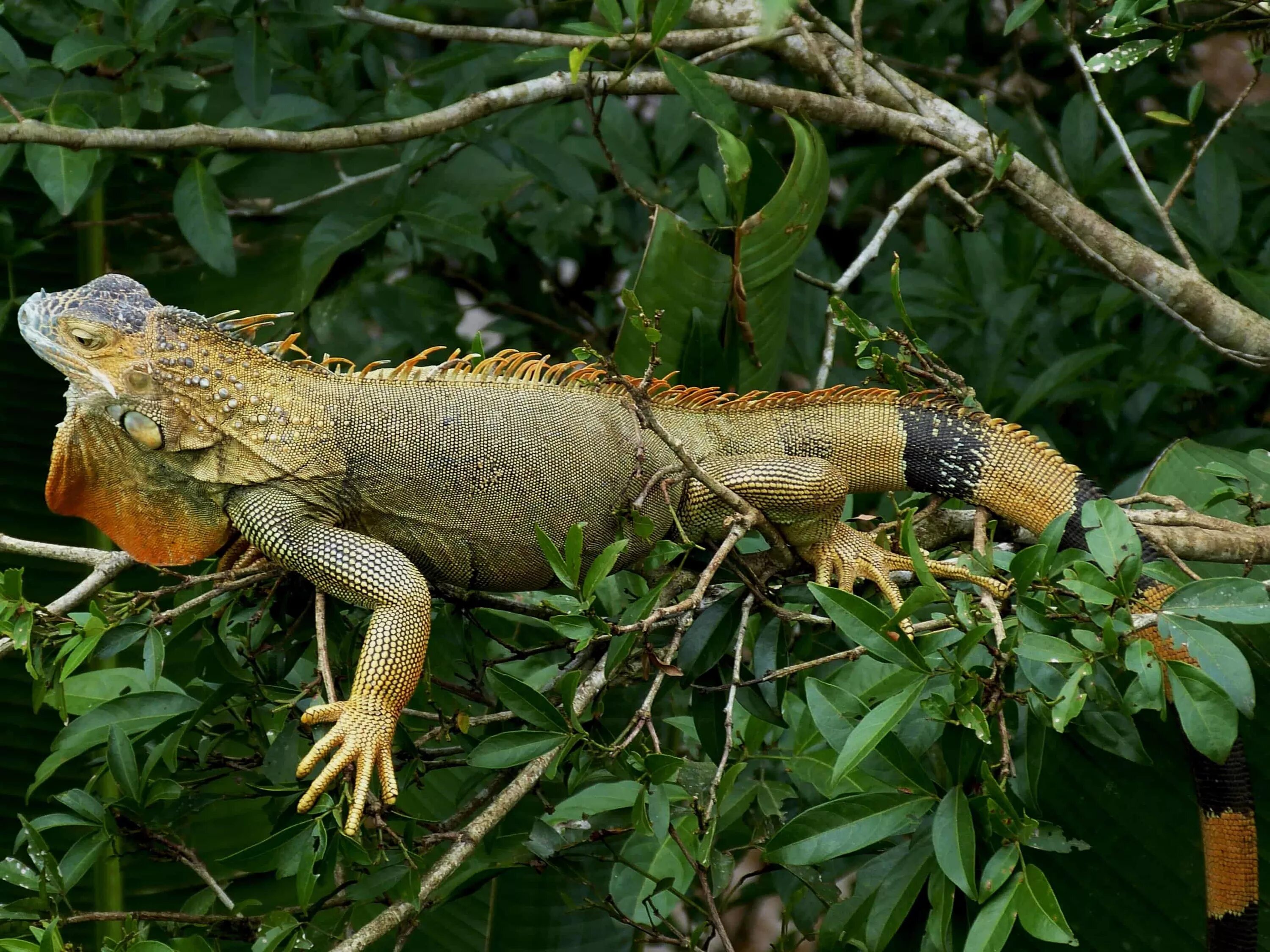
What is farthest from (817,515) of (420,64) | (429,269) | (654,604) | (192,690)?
(429,269)

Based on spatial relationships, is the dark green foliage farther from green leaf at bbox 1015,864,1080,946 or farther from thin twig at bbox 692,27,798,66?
thin twig at bbox 692,27,798,66

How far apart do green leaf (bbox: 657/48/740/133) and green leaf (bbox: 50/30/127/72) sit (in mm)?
1786

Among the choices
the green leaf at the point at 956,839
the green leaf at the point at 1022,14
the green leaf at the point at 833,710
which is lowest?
the green leaf at the point at 956,839

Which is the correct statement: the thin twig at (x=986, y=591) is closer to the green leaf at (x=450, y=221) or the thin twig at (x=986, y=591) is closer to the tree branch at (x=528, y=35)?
the tree branch at (x=528, y=35)

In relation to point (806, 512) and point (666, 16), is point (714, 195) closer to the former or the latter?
point (666, 16)

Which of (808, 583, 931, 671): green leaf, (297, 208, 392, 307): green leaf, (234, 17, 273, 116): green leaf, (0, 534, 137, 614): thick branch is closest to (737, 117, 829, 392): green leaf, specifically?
(297, 208, 392, 307): green leaf

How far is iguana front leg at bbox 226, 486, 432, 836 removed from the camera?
275 centimetres

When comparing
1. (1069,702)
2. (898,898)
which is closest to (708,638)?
(898,898)

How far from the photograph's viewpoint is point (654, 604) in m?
2.69

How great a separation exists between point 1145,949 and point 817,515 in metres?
1.33

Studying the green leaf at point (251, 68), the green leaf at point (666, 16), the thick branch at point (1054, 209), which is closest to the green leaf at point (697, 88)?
the green leaf at point (666, 16)

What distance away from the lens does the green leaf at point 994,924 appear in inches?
85.9

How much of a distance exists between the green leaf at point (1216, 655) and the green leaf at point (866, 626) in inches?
17.0

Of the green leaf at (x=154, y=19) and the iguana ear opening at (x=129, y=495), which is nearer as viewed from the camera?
the iguana ear opening at (x=129, y=495)
